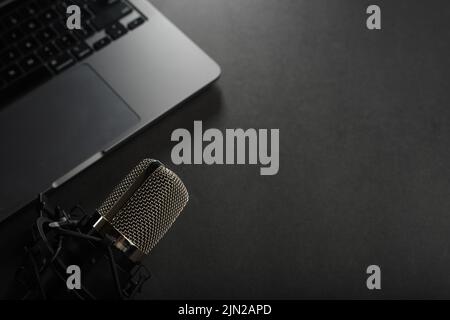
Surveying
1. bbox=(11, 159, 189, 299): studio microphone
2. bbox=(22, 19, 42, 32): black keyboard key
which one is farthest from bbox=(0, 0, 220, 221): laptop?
bbox=(11, 159, 189, 299): studio microphone

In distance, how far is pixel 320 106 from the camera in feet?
2.78

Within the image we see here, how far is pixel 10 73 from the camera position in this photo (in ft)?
2.61

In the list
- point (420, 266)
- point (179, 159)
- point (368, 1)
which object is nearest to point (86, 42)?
point (179, 159)

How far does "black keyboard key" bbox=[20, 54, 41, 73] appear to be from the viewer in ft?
2.63

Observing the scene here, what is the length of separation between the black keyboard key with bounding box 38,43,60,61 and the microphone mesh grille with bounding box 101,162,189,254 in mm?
330

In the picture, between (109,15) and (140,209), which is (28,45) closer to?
(109,15)

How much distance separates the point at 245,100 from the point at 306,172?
141 mm

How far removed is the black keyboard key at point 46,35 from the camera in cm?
81

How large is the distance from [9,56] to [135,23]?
18 centimetres

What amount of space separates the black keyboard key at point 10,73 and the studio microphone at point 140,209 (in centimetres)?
30

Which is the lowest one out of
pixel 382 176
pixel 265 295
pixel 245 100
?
pixel 265 295

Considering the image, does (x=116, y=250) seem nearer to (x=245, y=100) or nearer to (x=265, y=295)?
(x=265, y=295)

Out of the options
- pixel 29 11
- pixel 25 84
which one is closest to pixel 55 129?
pixel 25 84

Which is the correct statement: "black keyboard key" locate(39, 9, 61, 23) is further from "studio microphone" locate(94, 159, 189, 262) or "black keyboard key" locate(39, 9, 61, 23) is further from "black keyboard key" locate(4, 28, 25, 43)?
"studio microphone" locate(94, 159, 189, 262)
